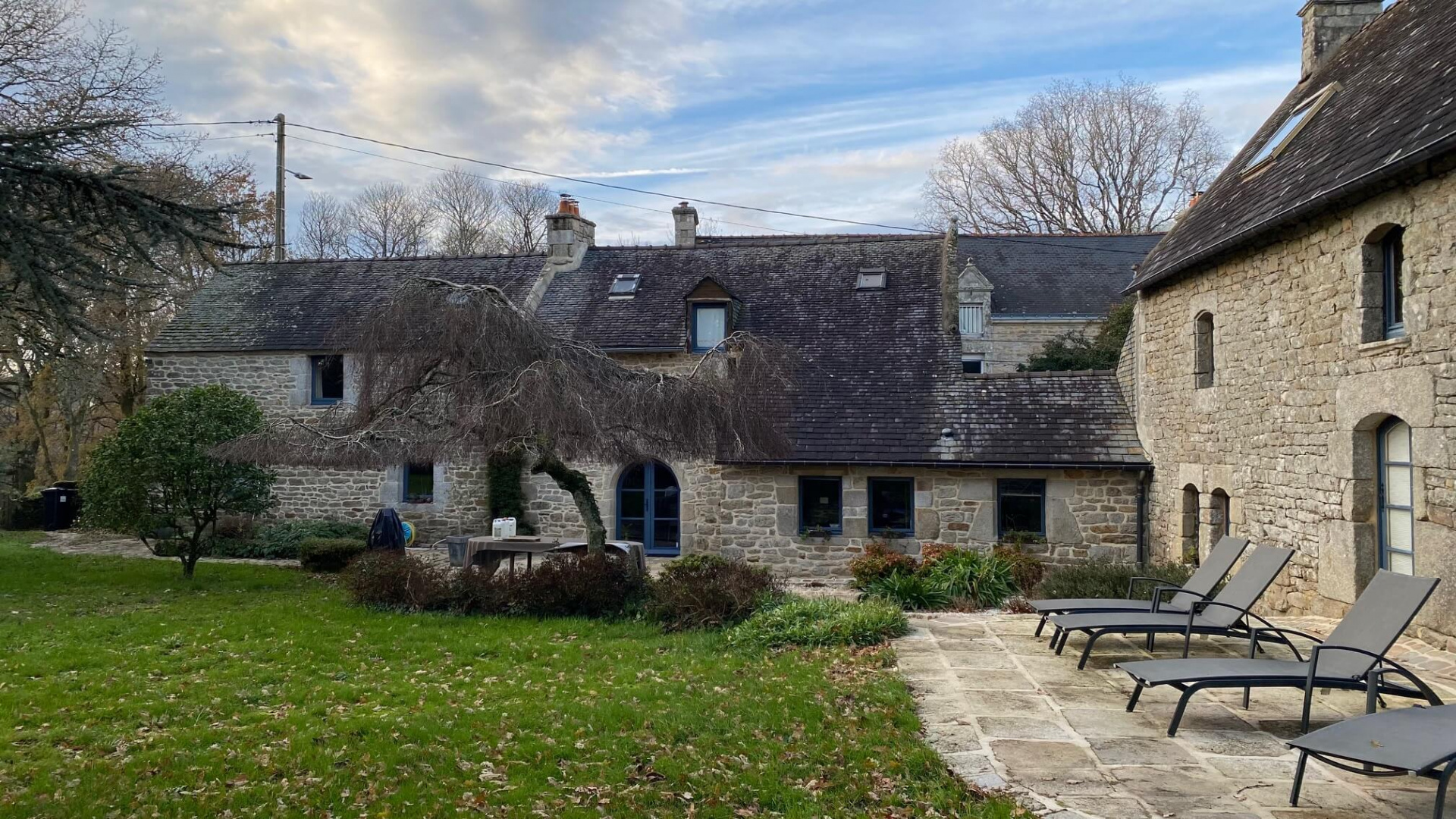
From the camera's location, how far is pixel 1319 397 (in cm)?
941

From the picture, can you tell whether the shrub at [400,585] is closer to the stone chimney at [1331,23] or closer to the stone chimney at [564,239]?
the stone chimney at [564,239]

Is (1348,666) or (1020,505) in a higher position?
(1020,505)

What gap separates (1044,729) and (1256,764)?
1136 mm

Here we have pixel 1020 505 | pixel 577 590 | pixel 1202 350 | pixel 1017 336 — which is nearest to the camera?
pixel 577 590

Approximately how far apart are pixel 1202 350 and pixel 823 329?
744 cm

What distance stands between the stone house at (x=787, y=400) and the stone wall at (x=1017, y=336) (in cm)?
621

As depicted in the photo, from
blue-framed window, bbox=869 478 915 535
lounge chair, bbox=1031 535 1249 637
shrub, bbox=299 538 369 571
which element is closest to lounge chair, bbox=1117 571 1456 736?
lounge chair, bbox=1031 535 1249 637

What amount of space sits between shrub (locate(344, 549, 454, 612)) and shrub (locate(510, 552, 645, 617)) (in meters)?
0.99

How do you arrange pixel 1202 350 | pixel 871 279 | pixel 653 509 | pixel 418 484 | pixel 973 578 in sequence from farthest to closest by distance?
pixel 871 279 → pixel 418 484 → pixel 653 509 → pixel 1202 350 → pixel 973 578

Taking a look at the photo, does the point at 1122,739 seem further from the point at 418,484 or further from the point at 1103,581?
the point at 418,484

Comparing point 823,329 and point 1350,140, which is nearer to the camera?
point 1350,140

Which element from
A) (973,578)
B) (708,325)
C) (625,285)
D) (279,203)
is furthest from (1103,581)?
(279,203)

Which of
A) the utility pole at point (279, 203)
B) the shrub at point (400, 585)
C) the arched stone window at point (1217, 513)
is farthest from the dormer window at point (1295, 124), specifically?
the utility pole at point (279, 203)

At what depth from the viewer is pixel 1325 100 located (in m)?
11.3
